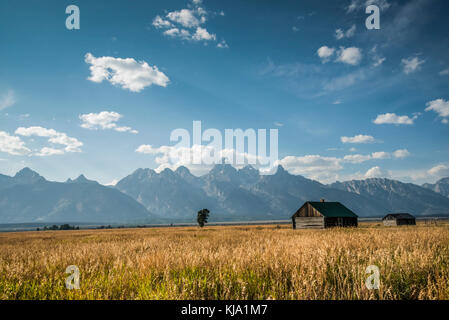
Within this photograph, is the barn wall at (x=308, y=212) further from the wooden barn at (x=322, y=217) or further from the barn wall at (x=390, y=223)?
the barn wall at (x=390, y=223)

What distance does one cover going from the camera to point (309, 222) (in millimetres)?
49375

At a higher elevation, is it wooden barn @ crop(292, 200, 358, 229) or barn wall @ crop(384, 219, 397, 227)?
wooden barn @ crop(292, 200, 358, 229)

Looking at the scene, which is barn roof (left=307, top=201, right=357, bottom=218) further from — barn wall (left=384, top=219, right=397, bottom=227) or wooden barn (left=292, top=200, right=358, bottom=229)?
barn wall (left=384, top=219, right=397, bottom=227)

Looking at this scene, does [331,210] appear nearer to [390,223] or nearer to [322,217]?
[322,217]

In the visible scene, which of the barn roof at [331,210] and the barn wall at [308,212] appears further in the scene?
the barn wall at [308,212]

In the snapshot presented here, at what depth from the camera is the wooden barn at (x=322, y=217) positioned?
4800 cm

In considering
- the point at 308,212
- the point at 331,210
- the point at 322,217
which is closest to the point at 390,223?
the point at 331,210

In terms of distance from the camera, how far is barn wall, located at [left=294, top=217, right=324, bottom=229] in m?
47.8

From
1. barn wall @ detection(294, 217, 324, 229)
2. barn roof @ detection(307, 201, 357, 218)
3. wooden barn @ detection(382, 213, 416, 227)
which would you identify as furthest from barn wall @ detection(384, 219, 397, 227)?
barn wall @ detection(294, 217, 324, 229)

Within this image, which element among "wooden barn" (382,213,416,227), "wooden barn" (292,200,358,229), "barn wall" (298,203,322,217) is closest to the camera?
"wooden barn" (292,200,358,229)

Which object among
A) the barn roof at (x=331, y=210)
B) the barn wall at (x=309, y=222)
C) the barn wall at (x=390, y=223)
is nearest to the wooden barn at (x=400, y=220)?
the barn wall at (x=390, y=223)

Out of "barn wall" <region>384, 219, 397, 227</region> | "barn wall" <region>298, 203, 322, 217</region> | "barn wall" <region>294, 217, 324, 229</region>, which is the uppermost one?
"barn wall" <region>298, 203, 322, 217</region>
